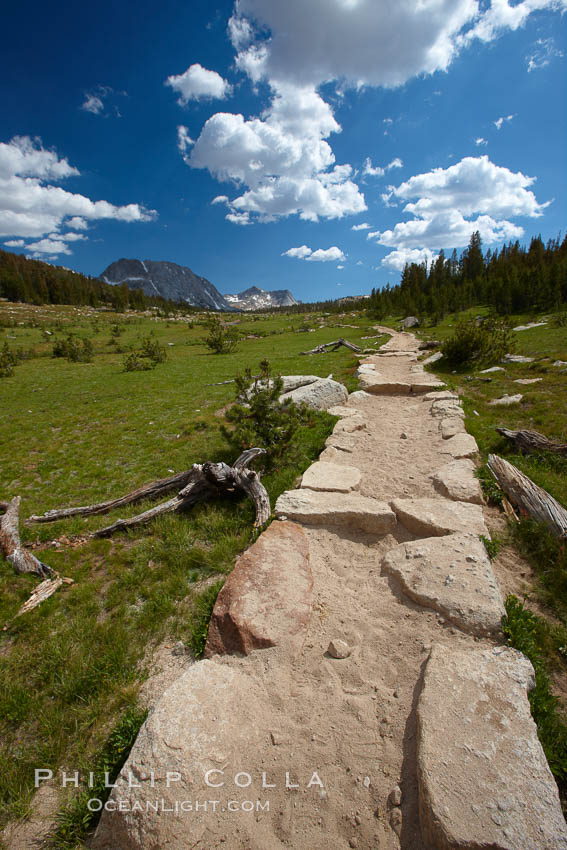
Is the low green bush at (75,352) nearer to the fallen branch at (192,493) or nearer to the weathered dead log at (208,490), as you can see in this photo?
the fallen branch at (192,493)

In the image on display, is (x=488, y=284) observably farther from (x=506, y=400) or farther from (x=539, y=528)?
(x=539, y=528)

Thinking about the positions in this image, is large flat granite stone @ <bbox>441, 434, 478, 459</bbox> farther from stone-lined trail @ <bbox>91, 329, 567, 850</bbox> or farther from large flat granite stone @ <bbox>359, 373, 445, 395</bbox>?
large flat granite stone @ <bbox>359, 373, 445, 395</bbox>

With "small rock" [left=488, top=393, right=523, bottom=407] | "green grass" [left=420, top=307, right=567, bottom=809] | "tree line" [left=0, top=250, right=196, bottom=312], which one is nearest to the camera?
"green grass" [left=420, top=307, right=567, bottom=809]

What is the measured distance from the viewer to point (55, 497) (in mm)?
7793

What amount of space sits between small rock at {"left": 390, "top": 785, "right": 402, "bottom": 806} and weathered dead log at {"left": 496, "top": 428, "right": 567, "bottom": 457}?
24.0ft

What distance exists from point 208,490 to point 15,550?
133 inches

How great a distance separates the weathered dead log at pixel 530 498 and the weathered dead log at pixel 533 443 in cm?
142

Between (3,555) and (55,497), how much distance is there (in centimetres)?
236

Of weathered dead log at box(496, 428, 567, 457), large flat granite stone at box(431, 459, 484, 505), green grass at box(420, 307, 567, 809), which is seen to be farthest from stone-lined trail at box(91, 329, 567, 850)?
weathered dead log at box(496, 428, 567, 457)

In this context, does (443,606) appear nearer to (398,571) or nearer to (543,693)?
(398,571)

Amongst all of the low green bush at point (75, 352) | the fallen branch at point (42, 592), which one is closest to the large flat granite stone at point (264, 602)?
the fallen branch at point (42, 592)

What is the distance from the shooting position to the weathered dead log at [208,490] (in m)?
6.09

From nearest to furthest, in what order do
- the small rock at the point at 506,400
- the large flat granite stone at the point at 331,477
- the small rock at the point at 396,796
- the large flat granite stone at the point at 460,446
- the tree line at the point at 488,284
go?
the small rock at the point at 396,796 < the large flat granite stone at the point at 331,477 < the large flat granite stone at the point at 460,446 < the small rock at the point at 506,400 < the tree line at the point at 488,284

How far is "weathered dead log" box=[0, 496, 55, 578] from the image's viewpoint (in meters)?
5.21
